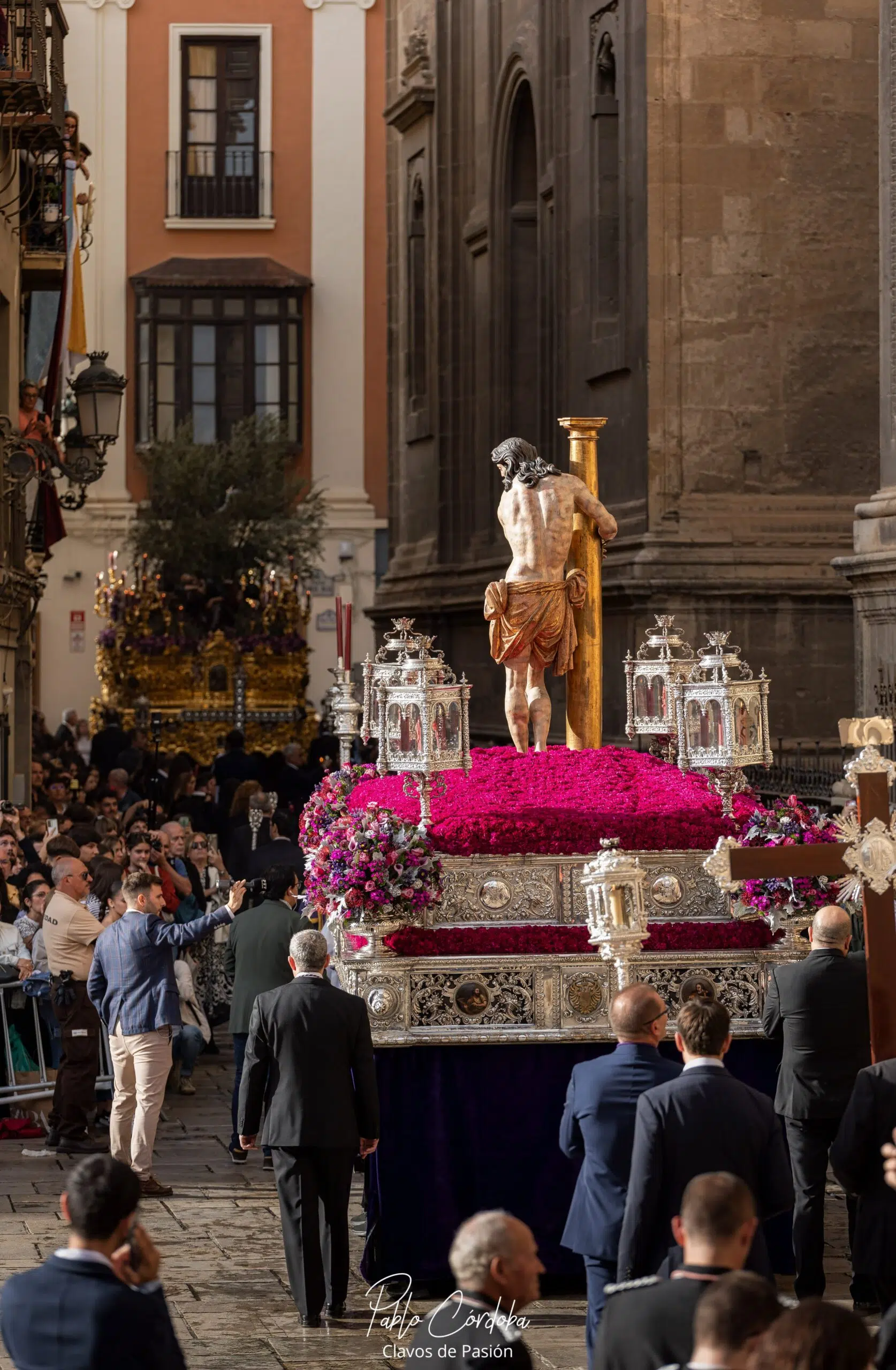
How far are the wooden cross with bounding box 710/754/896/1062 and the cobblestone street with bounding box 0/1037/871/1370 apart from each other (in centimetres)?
187

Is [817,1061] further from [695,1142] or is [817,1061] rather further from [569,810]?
[695,1142]

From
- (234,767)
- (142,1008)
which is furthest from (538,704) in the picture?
(234,767)

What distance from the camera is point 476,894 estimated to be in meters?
10.4

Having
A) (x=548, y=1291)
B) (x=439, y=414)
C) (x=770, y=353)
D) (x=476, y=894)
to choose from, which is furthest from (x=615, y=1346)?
(x=439, y=414)

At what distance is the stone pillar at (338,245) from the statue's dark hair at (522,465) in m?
32.3

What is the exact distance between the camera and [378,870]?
986 cm

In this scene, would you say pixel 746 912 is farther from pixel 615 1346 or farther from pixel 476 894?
pixel 615 1346

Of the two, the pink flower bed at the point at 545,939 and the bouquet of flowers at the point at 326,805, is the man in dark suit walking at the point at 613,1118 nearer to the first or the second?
the pink flower bed at the point at 545,939

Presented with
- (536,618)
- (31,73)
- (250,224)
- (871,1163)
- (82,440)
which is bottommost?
(871,1163)

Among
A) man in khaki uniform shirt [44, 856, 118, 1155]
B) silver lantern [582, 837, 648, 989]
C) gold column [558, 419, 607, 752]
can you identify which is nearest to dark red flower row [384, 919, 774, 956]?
silver lantern [582, 837, 648, 989]

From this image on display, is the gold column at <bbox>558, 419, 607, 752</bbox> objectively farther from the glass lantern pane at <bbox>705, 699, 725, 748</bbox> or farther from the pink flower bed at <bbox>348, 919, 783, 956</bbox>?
the pink flower bed at <bbox>348, 919, 783, 956</bbox>

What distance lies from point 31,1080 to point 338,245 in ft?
110

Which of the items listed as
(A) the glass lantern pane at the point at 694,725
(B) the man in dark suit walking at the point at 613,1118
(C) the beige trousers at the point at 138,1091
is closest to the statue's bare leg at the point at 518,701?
(A) the glass lantern pane at the point at 694,725

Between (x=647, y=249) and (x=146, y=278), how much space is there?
24.1 m
